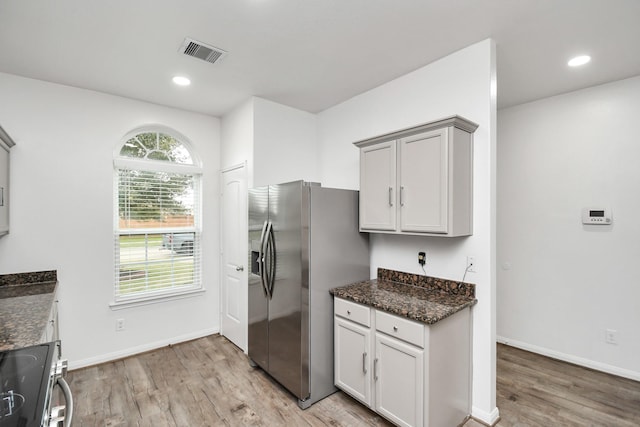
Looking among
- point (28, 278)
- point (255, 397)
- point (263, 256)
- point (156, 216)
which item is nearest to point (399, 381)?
point (255, 397)

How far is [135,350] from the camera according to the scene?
11.0 feet

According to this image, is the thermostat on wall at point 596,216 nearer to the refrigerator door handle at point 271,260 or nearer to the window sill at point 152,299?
the refrigerator door handle at point 271,260

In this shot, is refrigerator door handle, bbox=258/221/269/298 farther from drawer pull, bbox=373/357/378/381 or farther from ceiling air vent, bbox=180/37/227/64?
ceiling air vent, bbox=180/37/227/64

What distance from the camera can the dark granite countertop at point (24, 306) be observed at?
5.15 ft

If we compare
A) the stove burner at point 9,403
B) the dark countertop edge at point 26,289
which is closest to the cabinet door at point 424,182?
the stove burner at point 9,403


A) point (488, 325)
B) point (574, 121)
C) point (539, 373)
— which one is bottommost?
point (539, 373)

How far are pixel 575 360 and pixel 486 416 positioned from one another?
1.63 meters

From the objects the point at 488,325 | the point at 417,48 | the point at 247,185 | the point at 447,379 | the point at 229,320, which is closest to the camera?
the point at 447,379

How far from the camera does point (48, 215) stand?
9.58 feet

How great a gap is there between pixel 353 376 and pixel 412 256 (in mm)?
1123

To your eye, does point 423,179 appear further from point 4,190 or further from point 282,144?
point 4,190

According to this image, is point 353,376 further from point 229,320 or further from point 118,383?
point 118,383

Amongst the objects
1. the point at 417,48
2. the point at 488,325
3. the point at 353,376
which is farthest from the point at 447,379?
the point at 417,48

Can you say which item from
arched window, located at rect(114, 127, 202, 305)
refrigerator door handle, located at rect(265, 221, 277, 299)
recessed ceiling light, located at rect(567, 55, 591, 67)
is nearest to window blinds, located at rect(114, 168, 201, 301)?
arched window, located at rect(114, 127, 202, 305)
